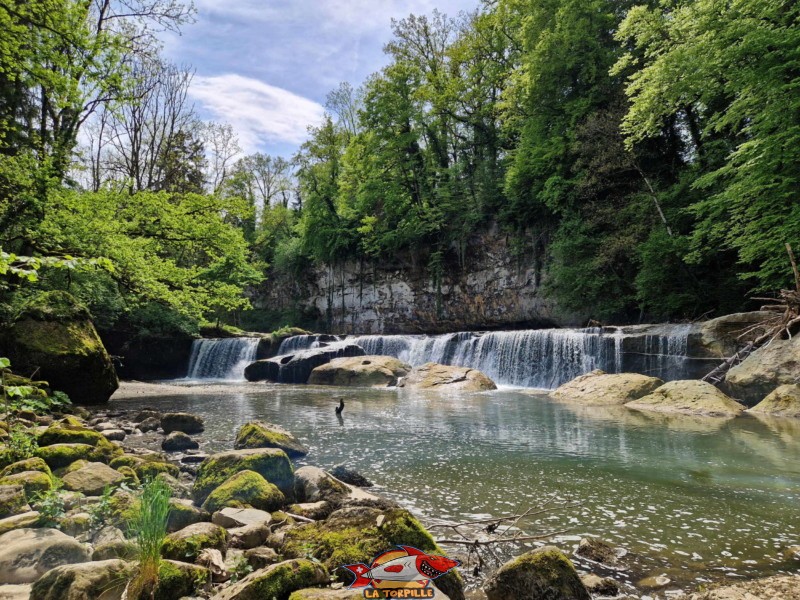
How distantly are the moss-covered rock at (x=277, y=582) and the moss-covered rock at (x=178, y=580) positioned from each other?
27 centimetres

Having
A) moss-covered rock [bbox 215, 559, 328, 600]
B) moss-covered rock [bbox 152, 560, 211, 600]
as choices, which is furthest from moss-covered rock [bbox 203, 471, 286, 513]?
moss-covered rock [bbox 215, 559, 328, 600]

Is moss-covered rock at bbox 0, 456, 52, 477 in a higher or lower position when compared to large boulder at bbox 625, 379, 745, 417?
lower

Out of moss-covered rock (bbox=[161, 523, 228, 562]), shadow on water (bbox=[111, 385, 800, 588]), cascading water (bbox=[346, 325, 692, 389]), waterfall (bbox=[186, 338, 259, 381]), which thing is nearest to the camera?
moss-covered rock (bbox=[161, 523, 228, 562])

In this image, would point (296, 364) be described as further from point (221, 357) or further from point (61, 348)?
point (61, 348)

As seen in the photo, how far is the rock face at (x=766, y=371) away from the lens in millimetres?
9686

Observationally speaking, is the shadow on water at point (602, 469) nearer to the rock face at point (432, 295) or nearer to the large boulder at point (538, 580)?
the large boulder at point (538, 580)

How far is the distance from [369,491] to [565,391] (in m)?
10.4

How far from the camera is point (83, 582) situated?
7.32 ft

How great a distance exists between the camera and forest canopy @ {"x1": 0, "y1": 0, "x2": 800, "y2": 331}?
9117mm

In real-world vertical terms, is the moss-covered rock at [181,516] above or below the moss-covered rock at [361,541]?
below

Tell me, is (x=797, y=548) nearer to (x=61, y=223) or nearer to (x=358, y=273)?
(x=61, y=223)

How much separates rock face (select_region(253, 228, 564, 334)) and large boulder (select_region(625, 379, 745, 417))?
11.1 metres

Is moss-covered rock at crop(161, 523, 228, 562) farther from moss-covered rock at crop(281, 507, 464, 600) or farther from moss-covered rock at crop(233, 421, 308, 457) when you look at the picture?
moss-covered rock at crop(233, 421, 308, 457)

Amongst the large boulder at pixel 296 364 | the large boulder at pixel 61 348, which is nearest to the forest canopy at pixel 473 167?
the large boulder at pixel 61 348
